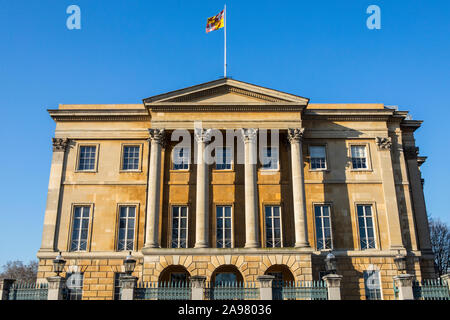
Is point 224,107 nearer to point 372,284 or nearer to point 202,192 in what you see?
point 202,192

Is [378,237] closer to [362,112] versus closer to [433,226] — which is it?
[362,112]

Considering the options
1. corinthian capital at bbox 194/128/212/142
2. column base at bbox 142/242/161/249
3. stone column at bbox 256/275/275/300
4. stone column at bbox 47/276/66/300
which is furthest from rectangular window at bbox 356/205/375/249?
stone column at bbox 47/276/66/300

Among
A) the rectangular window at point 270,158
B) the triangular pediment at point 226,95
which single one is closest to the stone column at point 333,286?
the rectangular window at point 270,158

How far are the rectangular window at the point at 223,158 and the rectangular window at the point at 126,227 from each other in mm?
6683

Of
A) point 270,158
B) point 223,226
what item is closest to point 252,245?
Result: point 223,226

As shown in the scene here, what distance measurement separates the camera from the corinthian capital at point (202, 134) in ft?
102

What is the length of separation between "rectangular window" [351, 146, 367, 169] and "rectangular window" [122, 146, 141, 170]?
15561mm

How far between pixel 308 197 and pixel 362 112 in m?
7.60

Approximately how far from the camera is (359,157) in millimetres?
32781

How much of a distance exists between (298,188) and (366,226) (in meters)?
5.69

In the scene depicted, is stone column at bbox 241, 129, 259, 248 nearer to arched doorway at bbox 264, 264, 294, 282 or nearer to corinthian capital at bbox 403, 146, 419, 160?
arched doorway at bbox 264, 264, 294, 282

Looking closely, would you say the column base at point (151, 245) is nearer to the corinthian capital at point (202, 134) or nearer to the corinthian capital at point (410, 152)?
the corinthian capital at point (202, 134)
